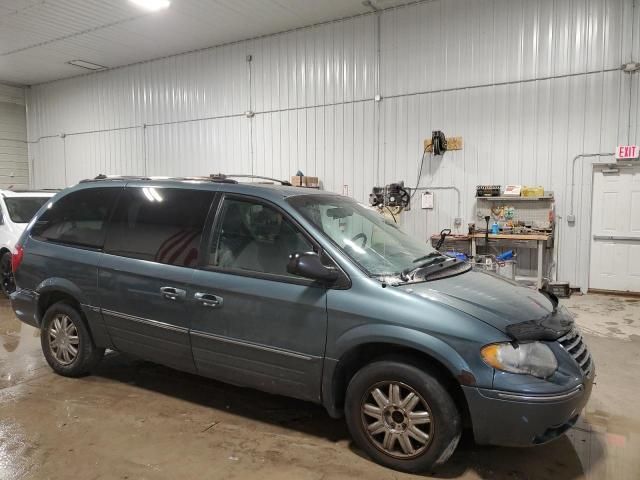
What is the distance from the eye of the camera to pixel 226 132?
35.5 feet

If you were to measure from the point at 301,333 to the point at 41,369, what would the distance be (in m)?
2.72

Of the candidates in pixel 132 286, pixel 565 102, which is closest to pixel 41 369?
pixel 132 286

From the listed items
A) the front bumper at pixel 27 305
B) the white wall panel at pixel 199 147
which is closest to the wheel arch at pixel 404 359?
the front bumper at pixel 27 305

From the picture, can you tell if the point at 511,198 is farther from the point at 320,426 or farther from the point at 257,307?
the point at 257,307

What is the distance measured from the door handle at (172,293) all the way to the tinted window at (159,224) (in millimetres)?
168

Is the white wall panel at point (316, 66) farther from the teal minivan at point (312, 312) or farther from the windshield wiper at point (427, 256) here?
the windshield wiper at point (427, 256)

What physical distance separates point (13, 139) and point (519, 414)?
1683cm

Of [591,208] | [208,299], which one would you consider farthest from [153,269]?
[591,208]

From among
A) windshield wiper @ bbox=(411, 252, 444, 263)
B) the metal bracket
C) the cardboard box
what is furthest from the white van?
the metal bracket

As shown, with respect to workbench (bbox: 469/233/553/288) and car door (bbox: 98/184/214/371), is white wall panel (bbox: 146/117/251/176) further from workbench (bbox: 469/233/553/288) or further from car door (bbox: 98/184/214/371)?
car door (bbox: 98/184/214/371)

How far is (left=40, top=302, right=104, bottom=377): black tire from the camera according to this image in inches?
143

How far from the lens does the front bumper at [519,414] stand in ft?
7.17

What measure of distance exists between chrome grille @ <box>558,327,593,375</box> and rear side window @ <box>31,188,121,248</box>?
3147 mm

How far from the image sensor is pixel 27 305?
3869 mm
